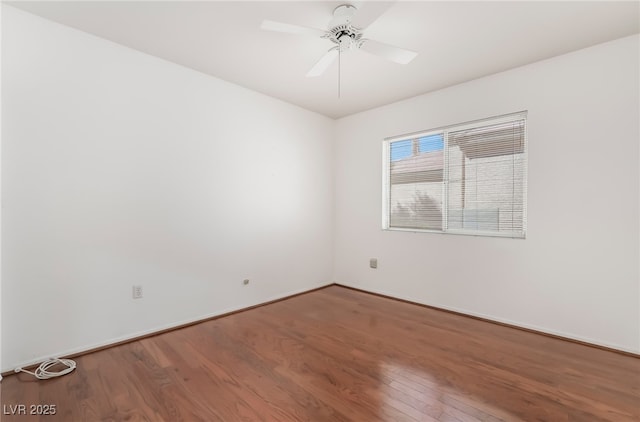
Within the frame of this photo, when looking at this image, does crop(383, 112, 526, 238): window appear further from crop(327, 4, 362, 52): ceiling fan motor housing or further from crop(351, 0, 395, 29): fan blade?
crop(351, 0, 395, 29): fan blade

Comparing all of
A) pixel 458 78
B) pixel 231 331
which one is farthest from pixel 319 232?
pixel 458 78

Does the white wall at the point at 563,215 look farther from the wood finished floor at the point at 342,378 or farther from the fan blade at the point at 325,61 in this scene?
the fan blade at the point at 325,61

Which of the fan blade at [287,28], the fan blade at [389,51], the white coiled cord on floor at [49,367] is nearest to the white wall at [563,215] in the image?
the fan blade at [389,51]

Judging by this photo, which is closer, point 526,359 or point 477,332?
point 526,359

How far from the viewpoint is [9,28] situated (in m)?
2.03

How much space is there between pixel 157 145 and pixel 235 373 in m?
2.11

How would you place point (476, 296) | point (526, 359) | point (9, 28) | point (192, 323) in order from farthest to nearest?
point (476, 296), point (192, 323), point (526, 359), point (9, 28)

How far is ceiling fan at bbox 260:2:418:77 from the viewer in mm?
1782

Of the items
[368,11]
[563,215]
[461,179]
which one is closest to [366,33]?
[368,11]

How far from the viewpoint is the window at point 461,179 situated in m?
2.96

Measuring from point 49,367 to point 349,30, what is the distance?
129 inches

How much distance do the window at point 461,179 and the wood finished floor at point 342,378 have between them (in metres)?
1.15

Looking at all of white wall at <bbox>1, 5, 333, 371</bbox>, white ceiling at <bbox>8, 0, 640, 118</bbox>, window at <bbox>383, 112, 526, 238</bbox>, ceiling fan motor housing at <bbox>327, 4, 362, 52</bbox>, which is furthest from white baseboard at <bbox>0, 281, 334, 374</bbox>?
ceiling fan motor housing at <bbox>327, 4, 362, 52</bbox>

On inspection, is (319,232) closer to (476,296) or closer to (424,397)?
(476,296)
